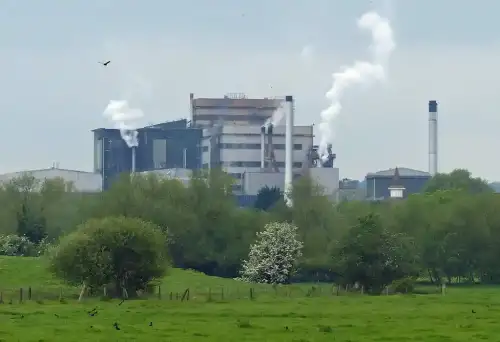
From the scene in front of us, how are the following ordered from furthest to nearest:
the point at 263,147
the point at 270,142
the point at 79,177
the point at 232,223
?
the point at 263,147 < the point at 270,142 < the point at 79,177 < the point at 232,223

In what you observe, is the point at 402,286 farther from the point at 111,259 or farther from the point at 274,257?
the point at 274,257

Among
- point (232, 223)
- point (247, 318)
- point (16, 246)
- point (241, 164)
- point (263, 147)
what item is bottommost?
point (247, 318)

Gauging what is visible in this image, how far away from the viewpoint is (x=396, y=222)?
111 meters

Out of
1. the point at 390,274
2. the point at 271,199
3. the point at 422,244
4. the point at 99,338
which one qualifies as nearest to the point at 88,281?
the point at 390,274

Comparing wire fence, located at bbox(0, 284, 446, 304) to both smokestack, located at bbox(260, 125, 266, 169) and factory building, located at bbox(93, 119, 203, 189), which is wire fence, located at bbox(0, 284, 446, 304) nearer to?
smokestack, located at bbox(260, 125, 266, 169)

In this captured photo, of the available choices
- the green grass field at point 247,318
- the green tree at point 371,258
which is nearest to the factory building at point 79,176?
the green tree at point 371,258

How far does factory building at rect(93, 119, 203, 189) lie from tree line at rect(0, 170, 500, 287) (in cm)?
7305

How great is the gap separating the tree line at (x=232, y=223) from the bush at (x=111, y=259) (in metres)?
29.6

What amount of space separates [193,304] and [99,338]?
20.6 metres

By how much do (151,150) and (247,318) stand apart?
5987 inches

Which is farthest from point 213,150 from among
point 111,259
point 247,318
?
point 247,318

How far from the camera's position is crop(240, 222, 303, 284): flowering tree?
96.3 m

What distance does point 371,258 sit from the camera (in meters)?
79.9

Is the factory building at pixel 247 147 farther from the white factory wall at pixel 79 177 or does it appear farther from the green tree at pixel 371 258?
the green tree at pixel 371 258
